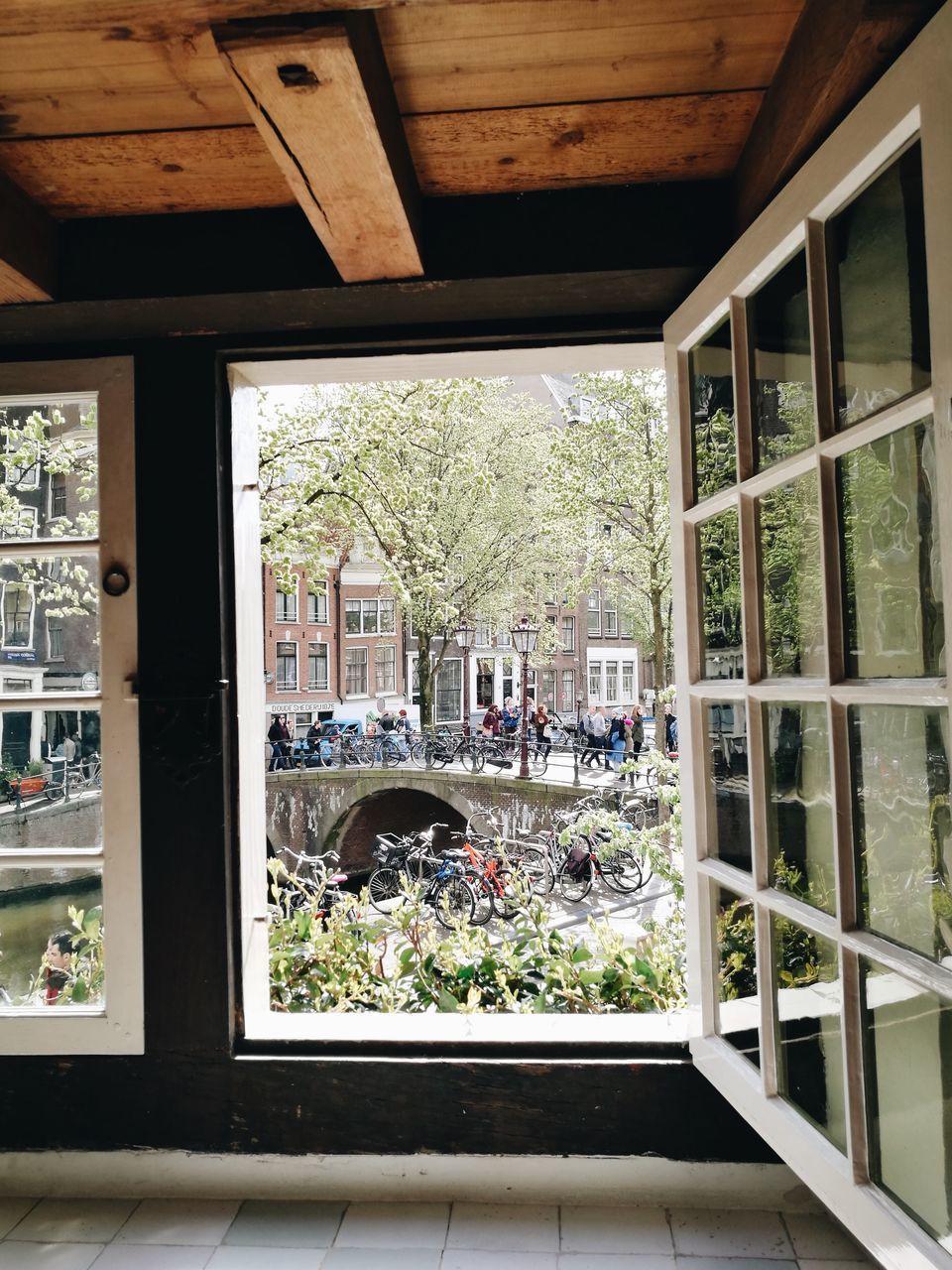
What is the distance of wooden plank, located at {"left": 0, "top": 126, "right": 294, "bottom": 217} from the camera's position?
4.43 feet

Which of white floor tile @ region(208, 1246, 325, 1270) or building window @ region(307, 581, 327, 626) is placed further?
building window @ region(307, 581, 327, 626)

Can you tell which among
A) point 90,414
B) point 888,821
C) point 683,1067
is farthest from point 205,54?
point 683,1067

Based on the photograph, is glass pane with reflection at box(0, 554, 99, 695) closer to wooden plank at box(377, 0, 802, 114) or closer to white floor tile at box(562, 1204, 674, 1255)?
wooden plank at box(377, 0, 802, 114)

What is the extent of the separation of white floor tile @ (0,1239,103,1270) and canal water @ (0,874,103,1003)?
45 centimetres

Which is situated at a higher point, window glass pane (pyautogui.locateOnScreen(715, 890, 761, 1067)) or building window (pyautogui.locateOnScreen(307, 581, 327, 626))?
building window (pyautogui.locateOnScreen(307, 581, 327, 626))

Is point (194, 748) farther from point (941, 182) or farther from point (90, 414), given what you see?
point (941, 182)

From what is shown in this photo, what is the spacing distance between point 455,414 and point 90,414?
585 inches

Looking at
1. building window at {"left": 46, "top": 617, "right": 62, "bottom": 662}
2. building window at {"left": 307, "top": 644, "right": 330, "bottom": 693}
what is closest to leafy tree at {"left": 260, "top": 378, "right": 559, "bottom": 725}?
building window at {"left": 307, "top": 644, "right": 330, "bottom": 693}

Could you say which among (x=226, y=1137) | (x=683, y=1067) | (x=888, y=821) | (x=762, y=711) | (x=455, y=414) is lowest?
(x=226, y=1137)

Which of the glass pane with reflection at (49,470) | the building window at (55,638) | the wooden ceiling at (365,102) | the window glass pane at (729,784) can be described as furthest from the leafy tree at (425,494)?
the window glass pane at (729,784)

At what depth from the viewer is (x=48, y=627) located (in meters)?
1.77

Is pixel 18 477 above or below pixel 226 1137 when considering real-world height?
above

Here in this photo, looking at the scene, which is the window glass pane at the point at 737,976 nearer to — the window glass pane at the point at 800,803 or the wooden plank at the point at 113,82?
the window glass pane at the point at 800,803

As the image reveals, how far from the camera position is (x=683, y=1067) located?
5.57 feet
